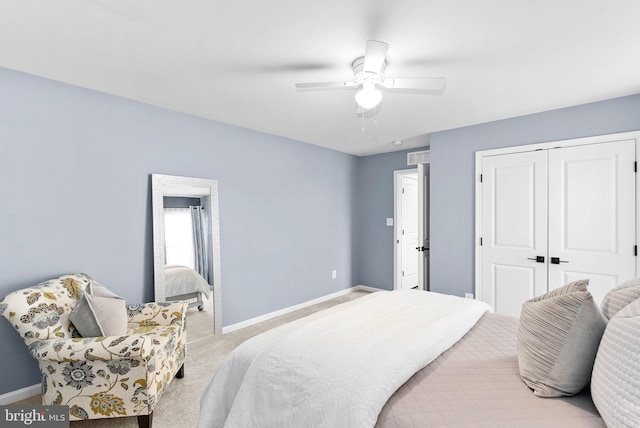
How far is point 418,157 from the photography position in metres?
4.71

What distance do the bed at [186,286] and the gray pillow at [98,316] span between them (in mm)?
806

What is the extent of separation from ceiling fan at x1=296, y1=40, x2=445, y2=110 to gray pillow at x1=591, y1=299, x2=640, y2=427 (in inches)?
63.5

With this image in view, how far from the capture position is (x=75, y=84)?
257 centimetres

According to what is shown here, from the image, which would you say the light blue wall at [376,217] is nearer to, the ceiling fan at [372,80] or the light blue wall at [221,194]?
the light blue wall at [221,194]

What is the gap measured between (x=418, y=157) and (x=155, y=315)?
391 centimetres

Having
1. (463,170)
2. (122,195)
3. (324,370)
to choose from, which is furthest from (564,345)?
(122,195)

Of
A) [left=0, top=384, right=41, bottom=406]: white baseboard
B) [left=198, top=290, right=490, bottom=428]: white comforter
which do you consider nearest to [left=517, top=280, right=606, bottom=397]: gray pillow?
[left=198, top=290, right=490, bottom=428]: white comforter

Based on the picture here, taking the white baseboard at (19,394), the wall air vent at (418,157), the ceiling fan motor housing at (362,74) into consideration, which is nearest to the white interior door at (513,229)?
the wall air vent at (418,157)

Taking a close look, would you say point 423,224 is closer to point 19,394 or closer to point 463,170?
point 463,170

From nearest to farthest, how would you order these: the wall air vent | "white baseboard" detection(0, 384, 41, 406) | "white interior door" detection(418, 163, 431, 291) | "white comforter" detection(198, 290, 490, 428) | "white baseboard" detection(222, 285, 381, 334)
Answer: "white comforter" detection(198, 290, 490, 428) → "white baseboard" detection(0, 384, 41, 406) → "white baseboard" detection(222, 285, 381, 334) → "white interior door" detection(418, 163, 431, 291) → the wall air vent

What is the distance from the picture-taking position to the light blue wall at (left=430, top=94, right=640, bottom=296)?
3.20 meters

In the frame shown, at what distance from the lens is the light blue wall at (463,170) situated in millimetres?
3203

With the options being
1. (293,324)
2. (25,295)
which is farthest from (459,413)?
(25,295)

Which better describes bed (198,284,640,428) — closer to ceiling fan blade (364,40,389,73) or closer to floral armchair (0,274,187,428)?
floral armchair (0,274,187,428)
